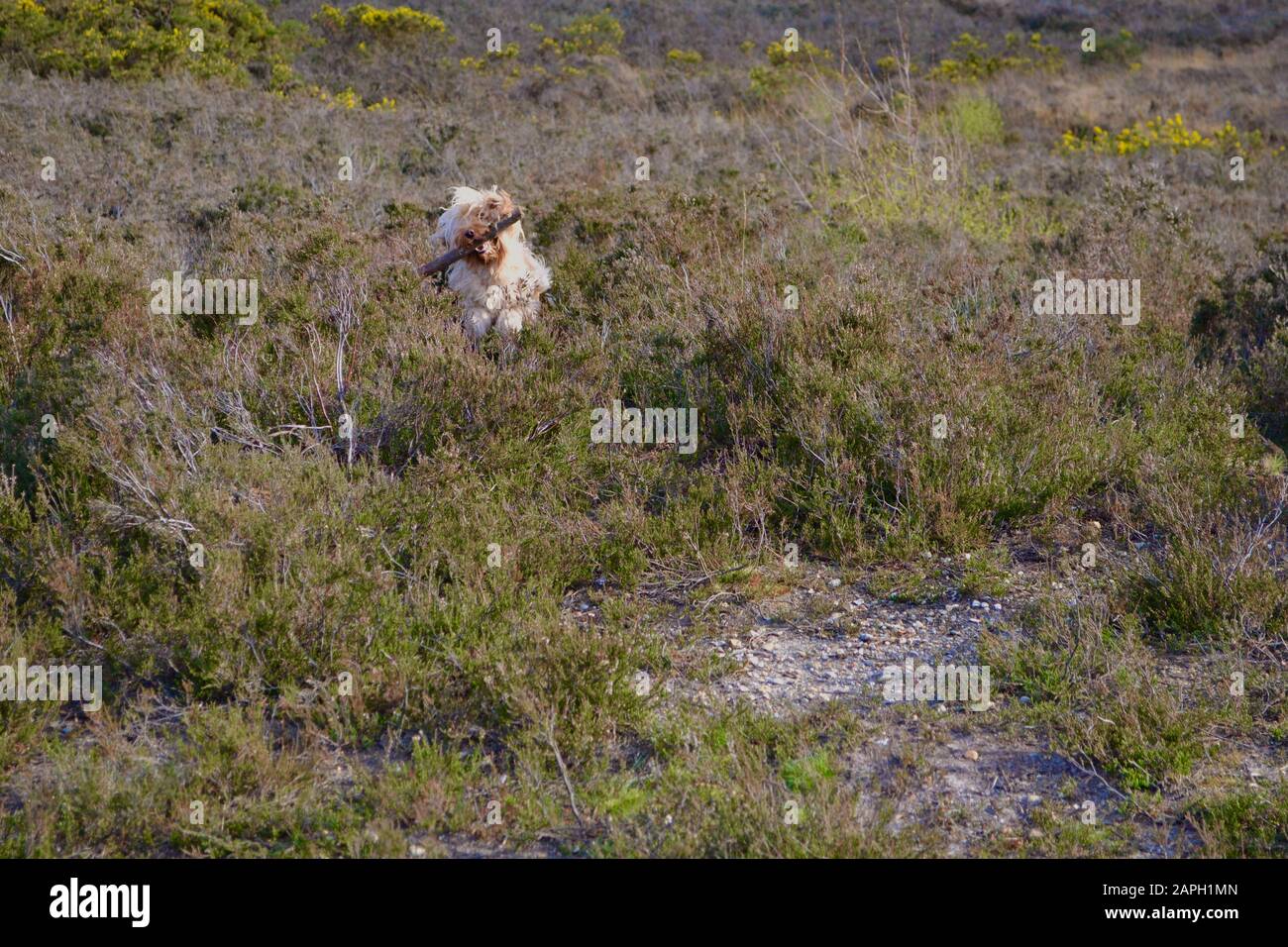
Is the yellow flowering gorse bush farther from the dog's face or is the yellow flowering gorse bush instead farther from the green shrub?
the green shrub

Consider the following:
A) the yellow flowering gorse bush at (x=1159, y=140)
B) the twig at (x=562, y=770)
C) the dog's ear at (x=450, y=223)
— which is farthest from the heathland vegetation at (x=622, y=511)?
the yellow flowering gorse bush at (x=1159, y=140)

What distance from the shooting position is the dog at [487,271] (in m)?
6.19

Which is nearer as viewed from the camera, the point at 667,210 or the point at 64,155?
the point at 667,210

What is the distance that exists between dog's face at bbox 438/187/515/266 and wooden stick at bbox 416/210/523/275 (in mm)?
17

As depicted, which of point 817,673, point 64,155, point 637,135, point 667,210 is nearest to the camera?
point 817,673

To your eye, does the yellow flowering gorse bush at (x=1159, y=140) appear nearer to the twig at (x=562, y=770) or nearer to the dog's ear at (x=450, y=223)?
the dog's ear at (x=450, y=223)

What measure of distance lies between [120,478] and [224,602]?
3.07 ft

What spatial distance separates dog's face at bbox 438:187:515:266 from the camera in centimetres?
615

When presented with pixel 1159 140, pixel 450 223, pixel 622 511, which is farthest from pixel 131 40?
pixel 1159 140

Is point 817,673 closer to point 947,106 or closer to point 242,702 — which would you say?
point 242,702

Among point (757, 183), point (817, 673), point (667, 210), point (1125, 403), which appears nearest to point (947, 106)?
point (757, 183)

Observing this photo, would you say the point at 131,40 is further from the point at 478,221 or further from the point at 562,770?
the point at 562,770

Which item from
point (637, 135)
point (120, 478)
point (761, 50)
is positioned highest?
point (761, 50)

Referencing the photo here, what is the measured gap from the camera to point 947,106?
1468cm
